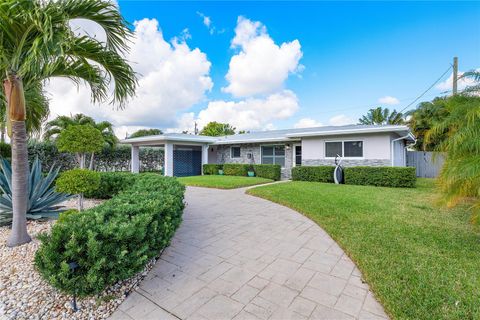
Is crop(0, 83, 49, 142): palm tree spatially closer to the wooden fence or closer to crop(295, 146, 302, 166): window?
crop(295, 146, 302, 166): window

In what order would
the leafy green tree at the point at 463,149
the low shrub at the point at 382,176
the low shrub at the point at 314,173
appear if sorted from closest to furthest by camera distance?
the leafy green tree at the point at 463,149 → the low shrub at the point at 382,176 → the low shrub at the point at 314,173

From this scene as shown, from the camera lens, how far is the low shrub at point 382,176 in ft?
33.1

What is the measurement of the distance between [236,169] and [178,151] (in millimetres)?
5357

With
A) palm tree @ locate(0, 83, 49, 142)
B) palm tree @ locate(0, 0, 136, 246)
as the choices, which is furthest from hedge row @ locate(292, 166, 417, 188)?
palm tree @ locate(0, 83, 49, 142)

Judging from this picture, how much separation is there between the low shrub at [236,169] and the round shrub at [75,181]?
11003 millimetres

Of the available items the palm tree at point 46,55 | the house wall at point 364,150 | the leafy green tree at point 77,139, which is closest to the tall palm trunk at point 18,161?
the palm tree at point 46,55

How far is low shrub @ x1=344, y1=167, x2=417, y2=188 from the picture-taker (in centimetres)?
1009

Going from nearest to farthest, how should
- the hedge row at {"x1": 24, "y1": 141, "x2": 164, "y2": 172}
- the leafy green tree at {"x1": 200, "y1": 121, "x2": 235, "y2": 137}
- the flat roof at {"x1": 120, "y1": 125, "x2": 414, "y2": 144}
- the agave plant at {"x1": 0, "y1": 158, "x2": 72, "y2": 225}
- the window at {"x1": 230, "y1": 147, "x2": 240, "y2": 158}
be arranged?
the agave plant at {"x1": 0, "y1": 158, "x2": 72, "y2": 225}, the flat roof at {"x1": 120, "y1": 125, "x2": 414, "y2": 144}, the hedge row at {"x1": 24, "y1": 141, "x2": 164, "y2": 172}, the window at {"x1": 230, "y1": 147, "x2": 240, "y2": 158}, the leafy green tree at {"x1": 200, "y1": 121, "x2": 235, "y2": 137}

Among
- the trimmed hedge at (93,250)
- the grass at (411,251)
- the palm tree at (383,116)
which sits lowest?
the grass at (411,251)

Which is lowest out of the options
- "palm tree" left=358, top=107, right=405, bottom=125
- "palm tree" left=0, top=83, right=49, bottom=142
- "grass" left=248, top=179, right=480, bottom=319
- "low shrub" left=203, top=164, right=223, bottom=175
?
"grass" left=248, top=179, right=480, bottom=319

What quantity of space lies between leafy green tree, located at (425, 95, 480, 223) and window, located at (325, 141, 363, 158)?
8.20m

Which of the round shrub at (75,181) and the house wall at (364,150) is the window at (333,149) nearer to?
the house wall at (364,150)

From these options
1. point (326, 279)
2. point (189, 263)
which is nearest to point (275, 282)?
point (326, 279)

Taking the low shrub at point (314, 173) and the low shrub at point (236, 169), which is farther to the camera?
the low shrub at point (236, 169)
